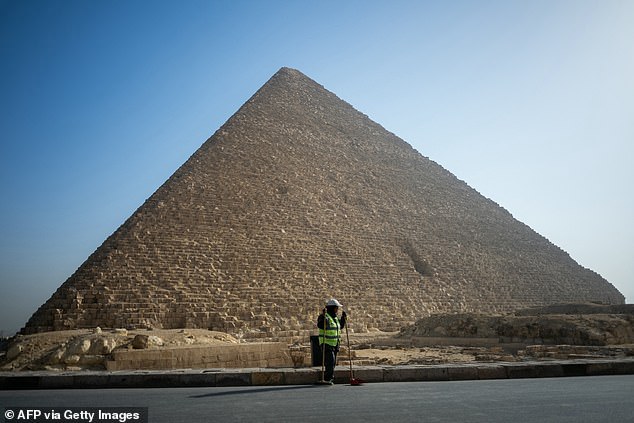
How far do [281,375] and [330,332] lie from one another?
0.67m

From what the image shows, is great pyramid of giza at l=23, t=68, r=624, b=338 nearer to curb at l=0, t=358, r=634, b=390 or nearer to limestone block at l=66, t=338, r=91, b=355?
limestone block at l=66, t=338, r=91, b=355

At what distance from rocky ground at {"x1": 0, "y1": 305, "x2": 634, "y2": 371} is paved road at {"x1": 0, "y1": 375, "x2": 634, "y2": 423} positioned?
2.42m

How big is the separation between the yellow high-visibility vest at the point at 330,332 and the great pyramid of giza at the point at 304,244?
34.7ft

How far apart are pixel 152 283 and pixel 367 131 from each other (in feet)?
70.0

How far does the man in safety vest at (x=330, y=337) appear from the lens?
5.54 m

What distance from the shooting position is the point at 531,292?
27078mm

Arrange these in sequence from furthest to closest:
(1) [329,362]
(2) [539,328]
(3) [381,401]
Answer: (2) [539,328], (1) [329,362], (3) [381,401]

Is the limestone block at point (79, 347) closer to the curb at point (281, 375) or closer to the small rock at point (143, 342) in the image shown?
the small rock at point (143, 342)

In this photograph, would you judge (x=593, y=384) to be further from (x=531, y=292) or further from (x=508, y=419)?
(x=531, y=292)

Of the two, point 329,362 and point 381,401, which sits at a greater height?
point 329,362

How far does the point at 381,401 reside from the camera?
4.20 metres

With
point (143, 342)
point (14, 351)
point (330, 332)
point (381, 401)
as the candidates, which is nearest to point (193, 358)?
point (143, 342)

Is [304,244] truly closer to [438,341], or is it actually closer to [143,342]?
[438,341]

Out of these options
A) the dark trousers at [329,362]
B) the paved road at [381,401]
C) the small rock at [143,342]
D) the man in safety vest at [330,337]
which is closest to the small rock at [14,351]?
the small rock at [143,342]
